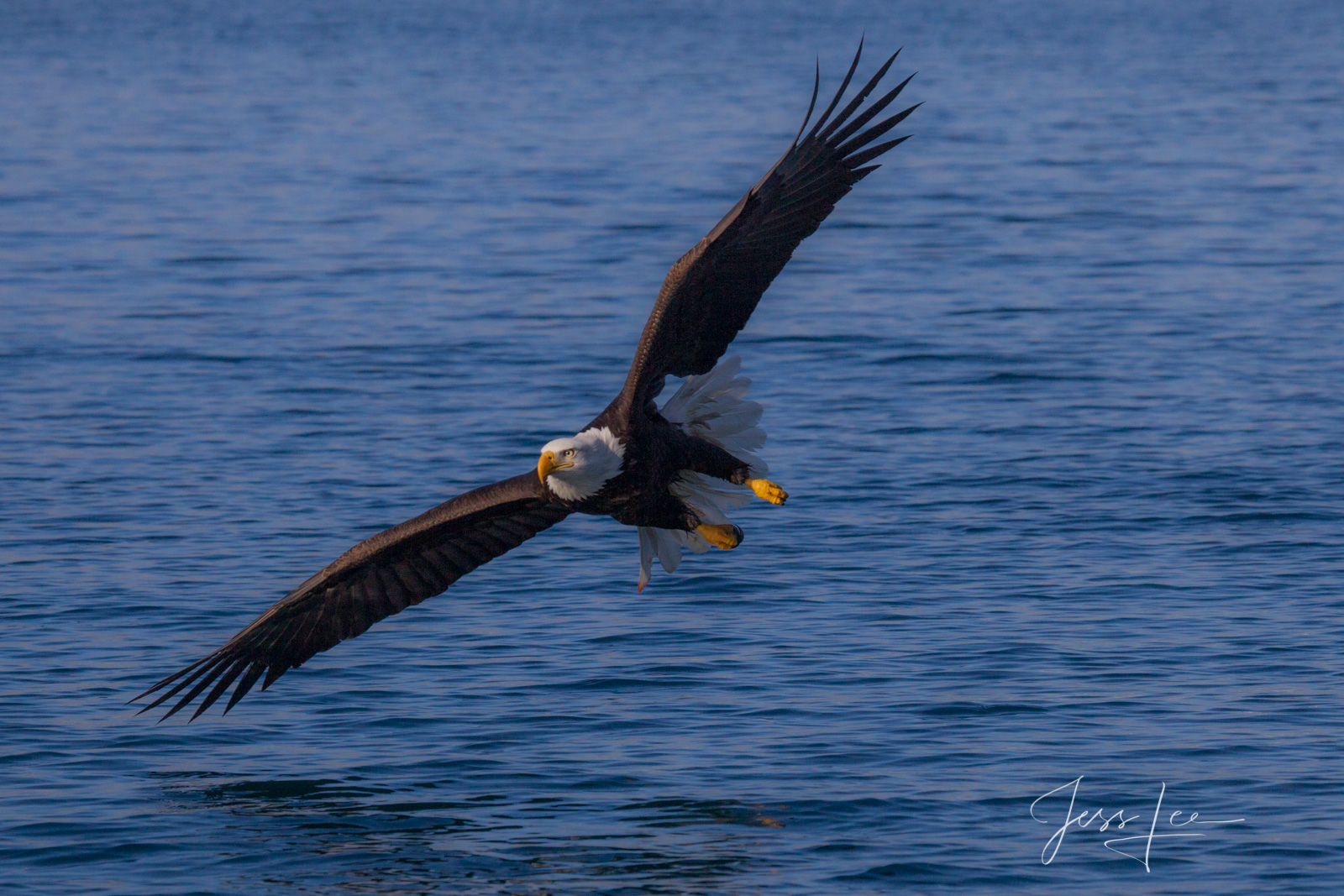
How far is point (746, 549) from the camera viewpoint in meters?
13.3

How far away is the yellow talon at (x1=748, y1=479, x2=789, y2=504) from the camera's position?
9117 mm

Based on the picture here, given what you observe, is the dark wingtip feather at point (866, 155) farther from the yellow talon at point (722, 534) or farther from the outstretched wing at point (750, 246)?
the yellow talon at point (722, 534)

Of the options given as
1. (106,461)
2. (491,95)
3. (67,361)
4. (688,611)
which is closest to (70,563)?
(106,461)

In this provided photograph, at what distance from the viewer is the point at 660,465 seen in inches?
361

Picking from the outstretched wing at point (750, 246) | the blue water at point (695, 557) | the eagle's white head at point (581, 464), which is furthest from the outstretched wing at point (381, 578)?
the outstretched wing at point (750, 246)

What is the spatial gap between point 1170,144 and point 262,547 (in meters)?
24.3

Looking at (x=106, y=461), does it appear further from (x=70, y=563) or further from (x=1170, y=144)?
(x=1170, y=144)

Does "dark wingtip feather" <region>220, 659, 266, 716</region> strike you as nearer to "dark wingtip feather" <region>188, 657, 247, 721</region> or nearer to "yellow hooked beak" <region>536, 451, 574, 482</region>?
"dark wingtip feather" <region>188, 657, 247, 721</region>
